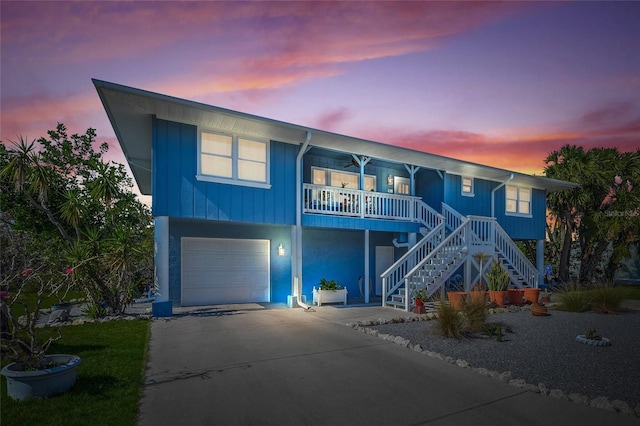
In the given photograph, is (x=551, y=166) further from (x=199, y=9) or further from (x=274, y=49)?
(x=199, y=9)

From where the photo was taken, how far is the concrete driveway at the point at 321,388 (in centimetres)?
366

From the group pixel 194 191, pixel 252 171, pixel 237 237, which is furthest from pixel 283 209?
pixel 194 191

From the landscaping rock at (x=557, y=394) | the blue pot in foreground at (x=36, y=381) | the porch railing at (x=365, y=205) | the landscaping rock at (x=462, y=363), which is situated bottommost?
the landscaping rock at (x=462, y=363)

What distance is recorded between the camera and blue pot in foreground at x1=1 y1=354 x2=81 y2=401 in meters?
3.85

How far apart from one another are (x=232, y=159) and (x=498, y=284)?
33.4 feet

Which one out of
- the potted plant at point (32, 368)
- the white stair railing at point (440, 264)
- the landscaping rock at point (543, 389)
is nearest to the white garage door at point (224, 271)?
the white stair railing at point (440, 264)

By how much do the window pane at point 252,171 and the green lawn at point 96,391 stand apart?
563 centimetres

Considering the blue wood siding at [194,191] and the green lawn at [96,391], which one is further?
the blue wood siding at [194,191]

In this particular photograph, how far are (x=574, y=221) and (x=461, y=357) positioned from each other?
63.6 feet

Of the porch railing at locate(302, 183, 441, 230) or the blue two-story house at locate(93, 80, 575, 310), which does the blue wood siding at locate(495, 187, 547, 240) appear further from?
the porch railing at locate(302, 183, 441, 230)

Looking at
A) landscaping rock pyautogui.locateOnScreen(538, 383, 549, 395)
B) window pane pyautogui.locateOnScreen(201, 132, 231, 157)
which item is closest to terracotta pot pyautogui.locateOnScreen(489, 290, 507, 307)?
landscaping rock pyautogui.locateOnScreen(538, 383, 549, 395)

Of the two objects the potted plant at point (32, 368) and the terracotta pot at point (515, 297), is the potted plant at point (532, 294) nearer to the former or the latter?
the terracotta pot at point (515, 297)

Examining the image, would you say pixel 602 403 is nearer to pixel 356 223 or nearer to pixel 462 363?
pixel 462 363

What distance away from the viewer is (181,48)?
1066 cm
